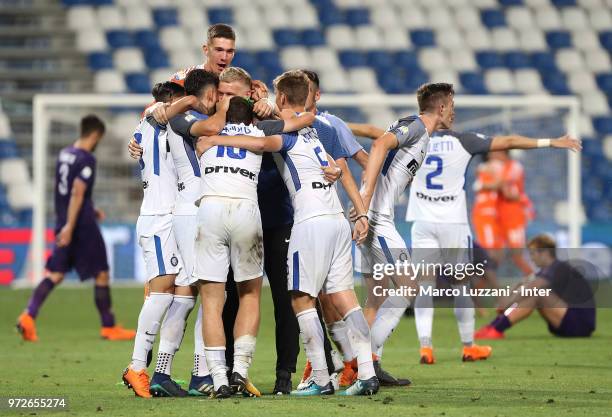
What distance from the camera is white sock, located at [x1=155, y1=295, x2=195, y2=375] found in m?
6.49

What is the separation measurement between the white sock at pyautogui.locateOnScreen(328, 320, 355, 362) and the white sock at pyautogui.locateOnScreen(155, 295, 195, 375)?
852 mm

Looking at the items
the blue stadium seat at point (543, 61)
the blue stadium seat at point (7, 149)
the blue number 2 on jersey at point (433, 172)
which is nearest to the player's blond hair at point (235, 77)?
the blue number 2 on jersey at point (433, 172)

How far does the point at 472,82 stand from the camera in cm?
2345

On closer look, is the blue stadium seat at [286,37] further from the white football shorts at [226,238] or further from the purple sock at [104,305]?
the white football shorts at [226,238]

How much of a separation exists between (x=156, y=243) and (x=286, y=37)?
17.0m

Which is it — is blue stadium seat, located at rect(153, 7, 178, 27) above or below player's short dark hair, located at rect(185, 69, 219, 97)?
above

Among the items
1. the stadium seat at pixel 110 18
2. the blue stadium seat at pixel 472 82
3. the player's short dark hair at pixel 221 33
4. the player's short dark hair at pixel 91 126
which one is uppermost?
the stadium seat at pixel 110 18

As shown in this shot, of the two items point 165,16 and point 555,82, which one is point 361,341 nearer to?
point 165,16

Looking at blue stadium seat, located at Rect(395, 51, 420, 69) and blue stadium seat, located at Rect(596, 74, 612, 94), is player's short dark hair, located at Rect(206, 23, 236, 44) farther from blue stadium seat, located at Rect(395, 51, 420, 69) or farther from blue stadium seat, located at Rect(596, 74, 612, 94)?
blue stadium seat, located at Rect(596, 74, 612, 94)

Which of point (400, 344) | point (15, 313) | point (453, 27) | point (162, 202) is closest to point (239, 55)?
point (453, 27)

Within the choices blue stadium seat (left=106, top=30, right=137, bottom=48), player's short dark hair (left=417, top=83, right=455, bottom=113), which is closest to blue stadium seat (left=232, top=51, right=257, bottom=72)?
blue stadium seat (left=106, top=30, right=137, bottom=48)

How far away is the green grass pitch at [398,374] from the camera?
570cm

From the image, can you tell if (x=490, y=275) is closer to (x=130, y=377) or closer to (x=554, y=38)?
(x=130, y=377)

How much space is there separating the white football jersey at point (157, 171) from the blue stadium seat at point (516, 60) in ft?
59.9
